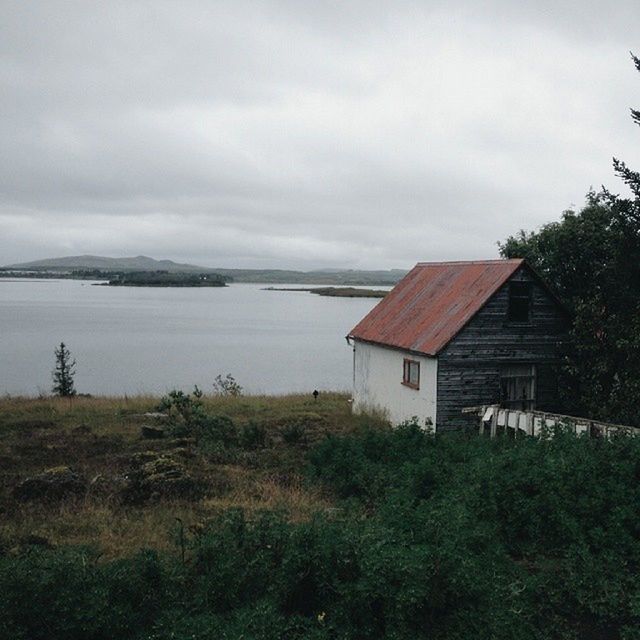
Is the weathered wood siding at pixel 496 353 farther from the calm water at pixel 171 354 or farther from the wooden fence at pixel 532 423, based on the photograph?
the calm water at pixel 171 354

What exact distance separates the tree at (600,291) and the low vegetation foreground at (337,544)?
472 centimetres

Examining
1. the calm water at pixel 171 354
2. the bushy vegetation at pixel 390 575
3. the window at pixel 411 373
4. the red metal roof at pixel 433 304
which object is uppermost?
the red metal roof at pixel 433 304

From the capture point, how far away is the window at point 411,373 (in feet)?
69.4

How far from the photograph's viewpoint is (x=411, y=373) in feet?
71.3

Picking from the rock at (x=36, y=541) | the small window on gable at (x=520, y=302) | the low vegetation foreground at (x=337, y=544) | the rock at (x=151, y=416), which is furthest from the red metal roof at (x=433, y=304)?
the rock at (x=36, y=541)

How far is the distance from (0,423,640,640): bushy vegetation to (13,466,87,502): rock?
14.2ft

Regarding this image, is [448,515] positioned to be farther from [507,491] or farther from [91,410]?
[91,410]

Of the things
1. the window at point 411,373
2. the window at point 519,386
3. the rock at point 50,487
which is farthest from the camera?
the window at point 411,373

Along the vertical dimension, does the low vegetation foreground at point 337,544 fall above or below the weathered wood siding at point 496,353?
below

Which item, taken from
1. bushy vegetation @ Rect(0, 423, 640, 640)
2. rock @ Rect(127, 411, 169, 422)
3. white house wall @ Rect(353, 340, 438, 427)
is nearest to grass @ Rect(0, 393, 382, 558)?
rock @ Rect(127, 411, 169, 422)

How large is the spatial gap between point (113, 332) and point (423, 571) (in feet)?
251

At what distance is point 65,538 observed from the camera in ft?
35.1

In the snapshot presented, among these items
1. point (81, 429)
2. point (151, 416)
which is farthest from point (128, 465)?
point (151, 416)

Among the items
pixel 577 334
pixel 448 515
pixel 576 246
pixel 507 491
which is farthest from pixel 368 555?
pixel 576 246
